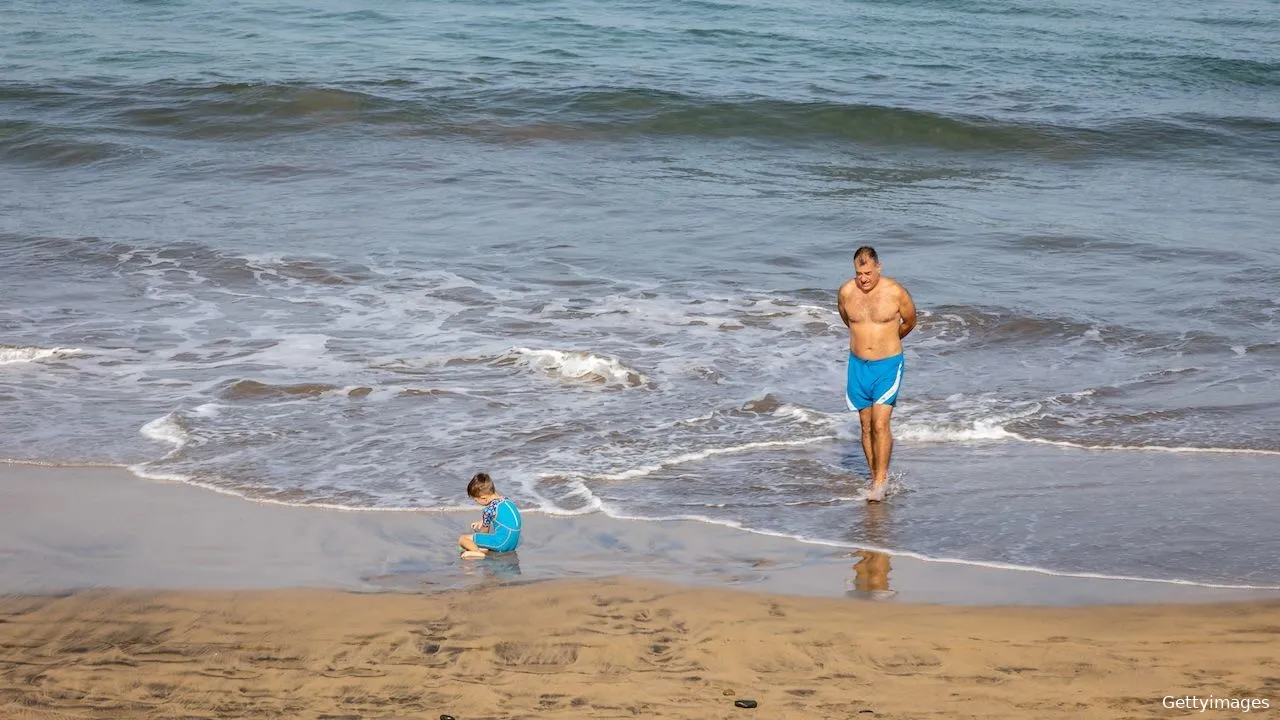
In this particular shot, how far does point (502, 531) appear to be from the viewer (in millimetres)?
5992

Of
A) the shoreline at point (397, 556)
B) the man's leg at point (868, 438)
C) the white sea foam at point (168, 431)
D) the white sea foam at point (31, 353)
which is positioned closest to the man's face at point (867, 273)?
the man's leg at point (868, 438)

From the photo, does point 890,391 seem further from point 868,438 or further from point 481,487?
point 481,487

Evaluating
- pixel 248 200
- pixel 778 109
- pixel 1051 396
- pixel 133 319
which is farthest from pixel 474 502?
pixel 778 109

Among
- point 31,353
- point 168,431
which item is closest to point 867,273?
point 168,431

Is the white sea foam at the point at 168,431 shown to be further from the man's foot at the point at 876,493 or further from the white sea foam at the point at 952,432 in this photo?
the white sea foam at the point at 952,432

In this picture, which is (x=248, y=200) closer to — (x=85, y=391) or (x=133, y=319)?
(x=133, y=319)

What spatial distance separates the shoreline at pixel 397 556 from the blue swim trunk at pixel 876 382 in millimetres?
1223

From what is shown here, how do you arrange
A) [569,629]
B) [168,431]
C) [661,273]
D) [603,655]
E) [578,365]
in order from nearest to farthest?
[603,655]
[569,629]
[168,431]
[578,365]
[661,273]

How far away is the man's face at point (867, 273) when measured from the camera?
719 cm

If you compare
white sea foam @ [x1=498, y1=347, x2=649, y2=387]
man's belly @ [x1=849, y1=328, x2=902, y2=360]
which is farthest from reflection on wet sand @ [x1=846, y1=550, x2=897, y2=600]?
white sea foam @ [x1=498, y1=347, x2=649, y2=387]

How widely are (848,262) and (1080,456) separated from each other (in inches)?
206

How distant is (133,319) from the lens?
1049 centimetres

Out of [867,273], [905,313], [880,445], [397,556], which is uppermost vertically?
[867,273]

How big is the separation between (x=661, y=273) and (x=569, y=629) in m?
7.18
